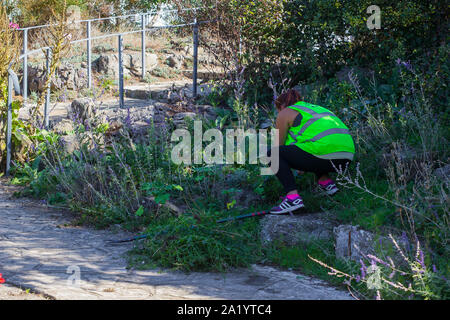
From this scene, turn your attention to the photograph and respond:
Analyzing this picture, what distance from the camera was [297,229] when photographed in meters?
4.79

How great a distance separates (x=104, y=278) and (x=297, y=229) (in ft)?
5.53

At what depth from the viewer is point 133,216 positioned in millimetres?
5586

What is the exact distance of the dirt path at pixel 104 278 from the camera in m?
3.71

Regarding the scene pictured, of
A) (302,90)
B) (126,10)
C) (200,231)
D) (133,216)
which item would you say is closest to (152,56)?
(126,10)

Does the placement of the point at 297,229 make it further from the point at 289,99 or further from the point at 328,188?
the point at 289,99

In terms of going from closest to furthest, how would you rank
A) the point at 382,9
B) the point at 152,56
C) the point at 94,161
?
the point at 94,161, the point at 382,9, the point at 152,56

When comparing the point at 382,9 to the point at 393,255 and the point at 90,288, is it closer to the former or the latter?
the point at 393,255

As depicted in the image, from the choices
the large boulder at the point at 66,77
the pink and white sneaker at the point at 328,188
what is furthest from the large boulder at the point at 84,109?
the large boulder at the point at 66,77

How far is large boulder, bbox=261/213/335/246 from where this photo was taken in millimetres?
4707

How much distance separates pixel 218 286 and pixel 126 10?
19180mm

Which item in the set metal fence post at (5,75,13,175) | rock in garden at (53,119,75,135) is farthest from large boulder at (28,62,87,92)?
metal fence post at (5,75,13,175)

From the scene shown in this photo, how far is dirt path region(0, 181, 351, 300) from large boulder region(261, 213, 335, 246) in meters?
0.49

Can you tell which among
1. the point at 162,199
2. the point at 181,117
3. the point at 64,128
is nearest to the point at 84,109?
the point at 64,128

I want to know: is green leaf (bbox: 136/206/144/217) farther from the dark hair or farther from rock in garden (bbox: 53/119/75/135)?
rock in garden (bbox: 53/119/75/135)
